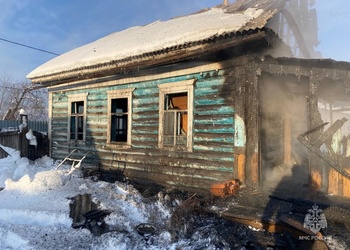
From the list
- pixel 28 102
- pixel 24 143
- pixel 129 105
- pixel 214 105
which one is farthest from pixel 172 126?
pixel 28 102

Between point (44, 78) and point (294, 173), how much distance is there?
9366 mm

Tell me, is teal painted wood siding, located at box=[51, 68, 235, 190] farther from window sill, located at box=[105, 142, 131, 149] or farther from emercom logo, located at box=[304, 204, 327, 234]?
emercom logo, located at box=[304, 204, 327, 234]

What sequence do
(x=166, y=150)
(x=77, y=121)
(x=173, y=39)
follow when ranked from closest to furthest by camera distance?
(x=173, y=39) → (x=166, y=150) → (x=77, y=121)

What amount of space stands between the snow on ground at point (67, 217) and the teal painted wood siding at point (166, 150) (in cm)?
116

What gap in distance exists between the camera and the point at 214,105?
20.1 ft

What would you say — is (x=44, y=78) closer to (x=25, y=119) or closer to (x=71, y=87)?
(x=71, y=87)

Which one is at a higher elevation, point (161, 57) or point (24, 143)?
point (161, 57)

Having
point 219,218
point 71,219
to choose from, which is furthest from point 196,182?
point 71,219

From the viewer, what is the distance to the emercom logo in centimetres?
350

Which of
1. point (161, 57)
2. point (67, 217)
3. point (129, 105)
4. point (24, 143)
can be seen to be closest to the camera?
point (67, 217)

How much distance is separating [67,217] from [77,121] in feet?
18.3

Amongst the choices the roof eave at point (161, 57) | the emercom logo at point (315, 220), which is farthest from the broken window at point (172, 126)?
the emercom logo at point (315, 220)

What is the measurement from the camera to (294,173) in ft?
25.0

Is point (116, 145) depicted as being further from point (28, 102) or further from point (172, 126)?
point (28, 102)
